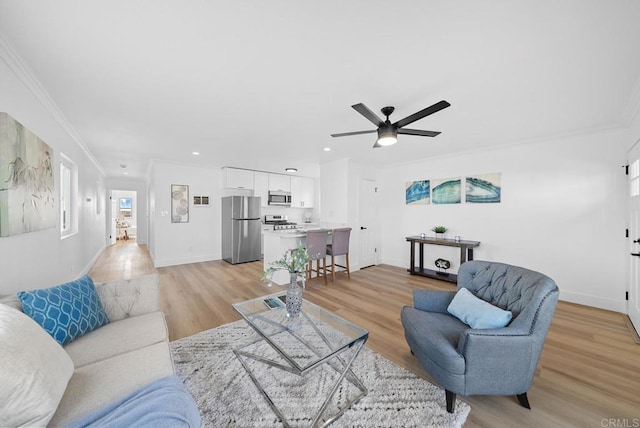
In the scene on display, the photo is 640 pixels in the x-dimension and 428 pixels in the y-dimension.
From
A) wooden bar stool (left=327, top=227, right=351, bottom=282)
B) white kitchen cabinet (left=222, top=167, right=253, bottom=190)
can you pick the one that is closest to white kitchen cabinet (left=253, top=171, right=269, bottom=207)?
white kitchen cabinet (left=222, top=167, right=253, bottom=190)

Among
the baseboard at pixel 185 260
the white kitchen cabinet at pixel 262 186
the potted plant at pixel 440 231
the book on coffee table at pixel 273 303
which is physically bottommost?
the baseboard at pixel 185 260

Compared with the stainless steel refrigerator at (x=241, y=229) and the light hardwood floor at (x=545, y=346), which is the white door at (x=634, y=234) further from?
the stainless steel refrigerator at (x=241, y=229)

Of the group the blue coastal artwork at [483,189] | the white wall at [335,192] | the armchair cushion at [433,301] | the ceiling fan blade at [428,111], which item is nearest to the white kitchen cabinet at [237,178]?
the white wall at [335,192]

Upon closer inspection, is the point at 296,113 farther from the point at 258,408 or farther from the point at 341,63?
the point at 258,408

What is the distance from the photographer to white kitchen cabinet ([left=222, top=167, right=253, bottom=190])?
5.90 metres

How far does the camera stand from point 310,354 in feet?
5.19

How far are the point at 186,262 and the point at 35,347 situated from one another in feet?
16.6

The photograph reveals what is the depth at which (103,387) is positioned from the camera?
3.58 feet

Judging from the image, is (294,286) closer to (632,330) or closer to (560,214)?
(632,330)

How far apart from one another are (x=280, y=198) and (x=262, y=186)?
1.96ft

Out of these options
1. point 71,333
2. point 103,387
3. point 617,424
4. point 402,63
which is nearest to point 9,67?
point 71,333

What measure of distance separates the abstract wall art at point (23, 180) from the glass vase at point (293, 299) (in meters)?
2.00

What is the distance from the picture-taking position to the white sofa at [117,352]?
102 cm

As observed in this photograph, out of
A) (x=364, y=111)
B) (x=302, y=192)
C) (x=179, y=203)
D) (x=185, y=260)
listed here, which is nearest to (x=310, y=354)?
(x=364, y=111)
